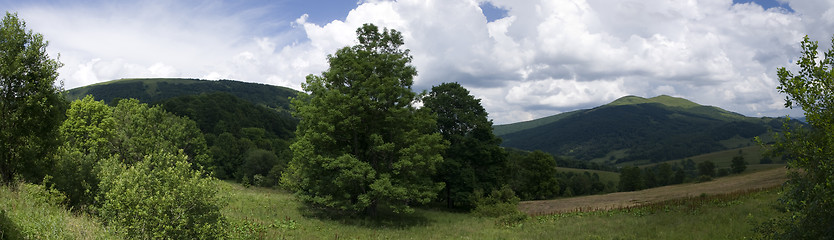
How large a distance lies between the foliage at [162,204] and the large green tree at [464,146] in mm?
29172

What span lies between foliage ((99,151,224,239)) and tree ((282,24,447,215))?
12.7m

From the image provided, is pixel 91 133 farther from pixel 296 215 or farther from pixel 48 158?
pixel 296 215

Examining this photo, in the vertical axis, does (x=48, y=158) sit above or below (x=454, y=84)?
below

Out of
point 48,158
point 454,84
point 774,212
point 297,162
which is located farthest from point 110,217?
point 454,84

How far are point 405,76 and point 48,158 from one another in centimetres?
2152

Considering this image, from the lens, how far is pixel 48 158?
19.0 m

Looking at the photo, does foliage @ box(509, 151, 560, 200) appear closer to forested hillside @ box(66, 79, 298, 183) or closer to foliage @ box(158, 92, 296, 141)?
forested hillside @ box(66, 79, 298, 183)

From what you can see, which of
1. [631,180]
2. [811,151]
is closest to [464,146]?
[811,151]

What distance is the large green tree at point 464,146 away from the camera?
1593 inches

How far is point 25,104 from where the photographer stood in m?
18.0

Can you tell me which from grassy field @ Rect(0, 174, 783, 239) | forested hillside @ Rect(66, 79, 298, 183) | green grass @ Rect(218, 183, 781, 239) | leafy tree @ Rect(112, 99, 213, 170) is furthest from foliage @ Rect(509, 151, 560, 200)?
leafy tree @ Rect(112, 99, 213, 170)

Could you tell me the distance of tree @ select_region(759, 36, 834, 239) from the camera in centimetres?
963

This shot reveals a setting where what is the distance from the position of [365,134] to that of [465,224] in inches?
410

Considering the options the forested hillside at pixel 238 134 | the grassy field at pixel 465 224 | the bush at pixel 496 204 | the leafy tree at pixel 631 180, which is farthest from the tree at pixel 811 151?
the leafy tree at pixel 631 180
